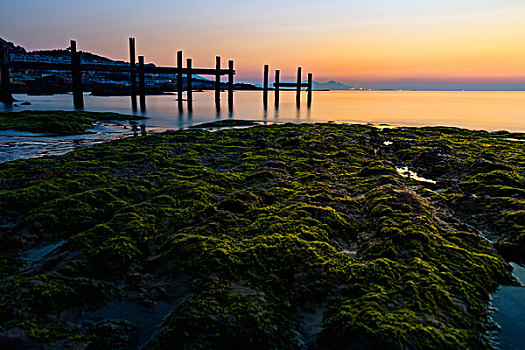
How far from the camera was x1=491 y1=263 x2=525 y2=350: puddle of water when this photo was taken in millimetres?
3354

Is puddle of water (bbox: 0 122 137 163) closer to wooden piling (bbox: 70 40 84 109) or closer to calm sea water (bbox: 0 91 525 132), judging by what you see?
calm sea water (bbox: 0 91 525 132)

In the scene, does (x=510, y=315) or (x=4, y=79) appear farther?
(x=4, y=79)

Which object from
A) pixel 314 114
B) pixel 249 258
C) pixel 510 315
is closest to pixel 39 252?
pixel 249 258

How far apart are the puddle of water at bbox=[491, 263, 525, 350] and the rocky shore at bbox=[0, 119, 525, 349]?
14cm

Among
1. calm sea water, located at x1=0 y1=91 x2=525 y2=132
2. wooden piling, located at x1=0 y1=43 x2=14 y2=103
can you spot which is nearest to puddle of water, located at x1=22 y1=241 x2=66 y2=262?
calm sea water, located at x1=0 y1=91 x2=525 y2=132

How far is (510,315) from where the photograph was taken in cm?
373

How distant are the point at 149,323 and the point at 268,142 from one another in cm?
1116

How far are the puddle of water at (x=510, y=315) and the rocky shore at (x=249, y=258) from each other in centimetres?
14

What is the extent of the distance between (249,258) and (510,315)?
3.22 metres

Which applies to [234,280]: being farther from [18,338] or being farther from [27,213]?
[27,213]

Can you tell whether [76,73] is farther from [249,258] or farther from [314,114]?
[249,258]

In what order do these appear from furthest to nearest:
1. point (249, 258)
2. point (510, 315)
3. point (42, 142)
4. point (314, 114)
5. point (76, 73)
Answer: point (314, 114) → point (76, 73) → point (42, 142) → point (249, 258) → point (510, 315)

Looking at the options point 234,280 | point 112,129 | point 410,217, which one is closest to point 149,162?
point 234,280

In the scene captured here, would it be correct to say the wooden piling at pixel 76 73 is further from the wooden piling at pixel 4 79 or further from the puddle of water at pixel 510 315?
the puddle of water at pixel 510 315
